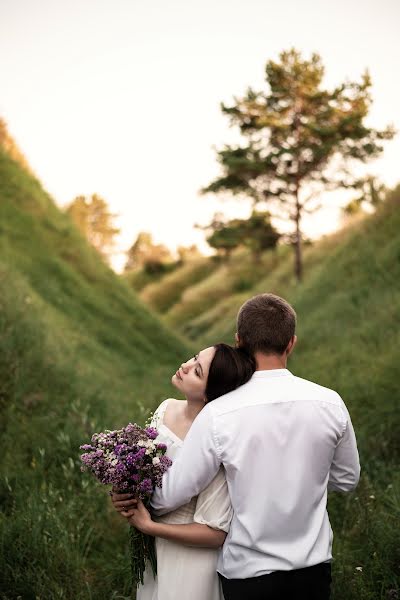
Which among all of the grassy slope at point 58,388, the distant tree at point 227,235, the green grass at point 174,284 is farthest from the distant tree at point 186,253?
the grassy slope at point 58,388

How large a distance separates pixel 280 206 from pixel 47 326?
18.1 metres

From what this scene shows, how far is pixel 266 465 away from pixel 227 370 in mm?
422

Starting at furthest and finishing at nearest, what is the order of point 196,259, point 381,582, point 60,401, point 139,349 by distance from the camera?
point 196,259 → point 139,349 → point 60,401 → point 381,582

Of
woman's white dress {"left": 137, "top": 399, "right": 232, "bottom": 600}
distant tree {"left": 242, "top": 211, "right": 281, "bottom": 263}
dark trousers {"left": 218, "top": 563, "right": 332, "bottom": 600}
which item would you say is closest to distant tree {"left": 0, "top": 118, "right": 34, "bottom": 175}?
distant tree {"left": 242, "top": 211, "right": 281, "bottom": 263}

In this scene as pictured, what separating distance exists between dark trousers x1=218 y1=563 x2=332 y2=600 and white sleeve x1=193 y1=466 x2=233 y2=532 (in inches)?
9.2

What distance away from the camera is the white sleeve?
8.04 feet

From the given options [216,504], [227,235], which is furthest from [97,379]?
[227,235]

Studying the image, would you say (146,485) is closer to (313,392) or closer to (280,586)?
(280,586)

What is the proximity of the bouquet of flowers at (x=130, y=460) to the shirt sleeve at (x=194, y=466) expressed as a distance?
7cm

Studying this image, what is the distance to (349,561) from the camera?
157 inches

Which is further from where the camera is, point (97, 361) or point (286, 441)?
point (97, 361)

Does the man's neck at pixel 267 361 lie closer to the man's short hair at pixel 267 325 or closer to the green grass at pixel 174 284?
the man's short hair at pixel 267 325

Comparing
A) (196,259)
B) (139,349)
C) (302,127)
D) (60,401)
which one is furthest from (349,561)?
(196,259)

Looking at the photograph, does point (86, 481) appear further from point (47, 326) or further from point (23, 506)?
point (47, 326)
